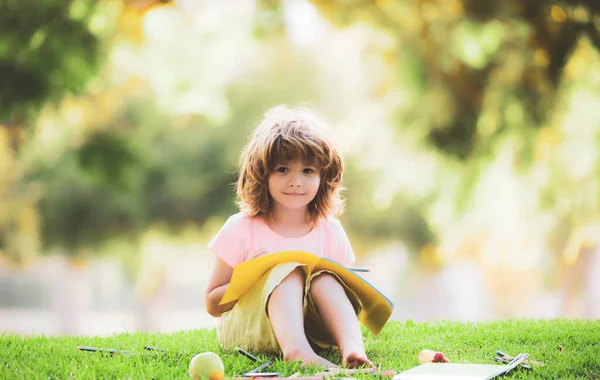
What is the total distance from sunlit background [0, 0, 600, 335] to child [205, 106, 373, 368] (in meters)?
0.74

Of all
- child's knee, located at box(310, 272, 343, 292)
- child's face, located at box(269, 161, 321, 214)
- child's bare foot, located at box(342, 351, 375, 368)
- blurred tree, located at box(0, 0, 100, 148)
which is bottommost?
child's bare foot, located at box(342, 351, 375, 368)

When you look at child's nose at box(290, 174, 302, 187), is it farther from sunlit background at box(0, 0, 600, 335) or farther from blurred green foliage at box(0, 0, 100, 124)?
blurred green foliage at box(0, 0, 100, 124)

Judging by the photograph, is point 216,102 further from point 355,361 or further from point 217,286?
point 355,361

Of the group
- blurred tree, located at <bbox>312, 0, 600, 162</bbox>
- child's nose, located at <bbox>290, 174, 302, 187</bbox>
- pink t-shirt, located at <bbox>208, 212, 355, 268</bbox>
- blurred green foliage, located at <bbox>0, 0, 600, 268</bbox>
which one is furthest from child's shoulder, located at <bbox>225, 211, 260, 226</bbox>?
blurred tree, located at <bbox>312, 0, 600, 162</bbox>

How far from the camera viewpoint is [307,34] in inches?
225

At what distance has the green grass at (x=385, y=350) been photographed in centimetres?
145

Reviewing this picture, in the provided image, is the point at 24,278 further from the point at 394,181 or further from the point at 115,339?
the point at 115,339

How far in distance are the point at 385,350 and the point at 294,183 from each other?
470 millimetres

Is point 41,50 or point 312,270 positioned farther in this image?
point 41,50

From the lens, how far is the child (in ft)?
5.03

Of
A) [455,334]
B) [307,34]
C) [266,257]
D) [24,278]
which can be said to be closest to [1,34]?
[266,257]

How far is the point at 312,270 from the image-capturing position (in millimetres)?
1626

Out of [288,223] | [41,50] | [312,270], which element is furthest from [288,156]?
[41,50]

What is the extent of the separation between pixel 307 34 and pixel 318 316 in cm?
435
